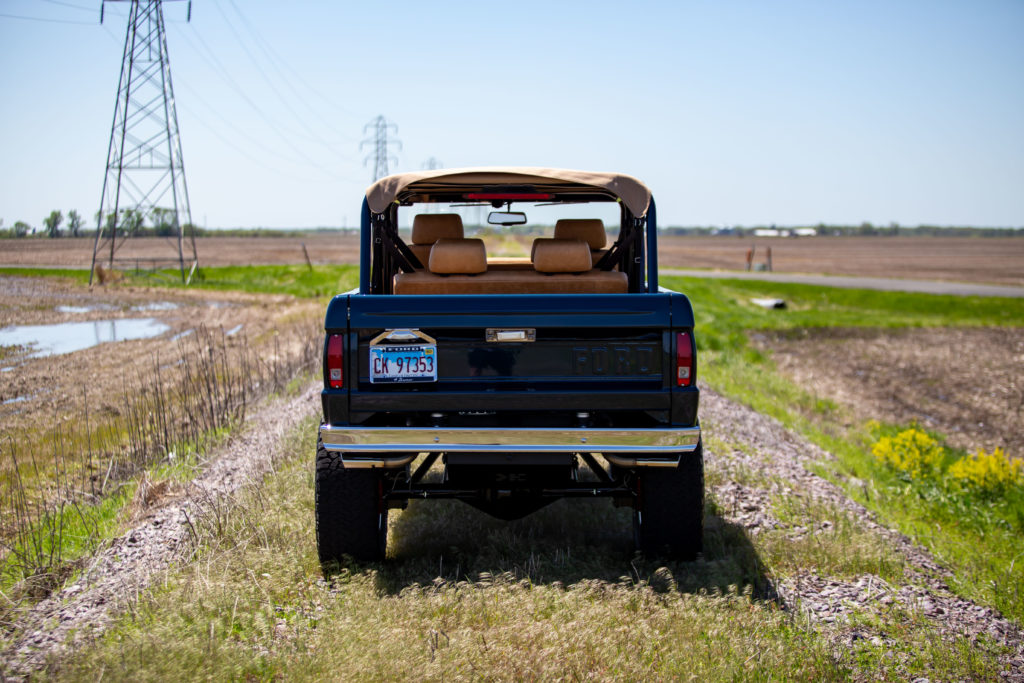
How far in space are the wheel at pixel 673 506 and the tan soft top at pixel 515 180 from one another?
1.59 meters

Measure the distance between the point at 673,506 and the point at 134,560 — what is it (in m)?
3.51

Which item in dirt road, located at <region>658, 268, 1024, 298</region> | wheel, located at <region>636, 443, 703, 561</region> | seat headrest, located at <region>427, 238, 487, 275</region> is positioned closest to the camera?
wheel, located at <region>636, 443, 703, 561</region>

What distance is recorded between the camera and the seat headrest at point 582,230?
18.4ft

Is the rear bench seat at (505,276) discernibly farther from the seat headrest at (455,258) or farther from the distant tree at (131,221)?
the distant tree at (131,221)

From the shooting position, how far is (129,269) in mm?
22516

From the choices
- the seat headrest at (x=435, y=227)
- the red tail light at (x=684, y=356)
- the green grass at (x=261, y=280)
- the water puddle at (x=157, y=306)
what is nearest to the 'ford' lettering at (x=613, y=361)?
the red tail light at (x=684, y=356)

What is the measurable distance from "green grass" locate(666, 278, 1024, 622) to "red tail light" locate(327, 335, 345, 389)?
4063mm

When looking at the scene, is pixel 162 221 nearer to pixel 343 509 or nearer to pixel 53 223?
pixel 53 223

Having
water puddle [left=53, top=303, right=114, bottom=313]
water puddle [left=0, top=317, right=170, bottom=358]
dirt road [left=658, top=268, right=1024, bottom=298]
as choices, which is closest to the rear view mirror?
water puddle [left=0, top=317, right=170, bottom=358]

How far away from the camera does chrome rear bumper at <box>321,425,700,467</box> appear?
13.3ft

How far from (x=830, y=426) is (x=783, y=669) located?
329 inches

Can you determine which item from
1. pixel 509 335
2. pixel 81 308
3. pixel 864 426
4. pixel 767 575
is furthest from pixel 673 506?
pixel 81 308

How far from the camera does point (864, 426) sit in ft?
36.9

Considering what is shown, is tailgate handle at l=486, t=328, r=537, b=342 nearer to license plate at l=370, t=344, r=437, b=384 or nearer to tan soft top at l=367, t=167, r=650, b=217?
license plate at l=370, t=344, r=437, b=384
